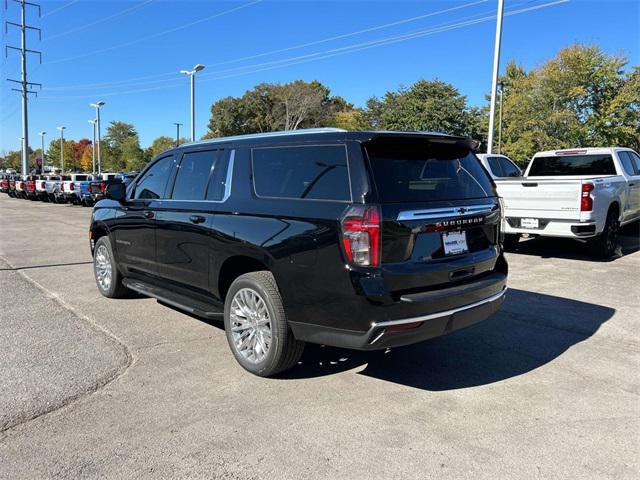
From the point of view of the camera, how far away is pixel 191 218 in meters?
4.64

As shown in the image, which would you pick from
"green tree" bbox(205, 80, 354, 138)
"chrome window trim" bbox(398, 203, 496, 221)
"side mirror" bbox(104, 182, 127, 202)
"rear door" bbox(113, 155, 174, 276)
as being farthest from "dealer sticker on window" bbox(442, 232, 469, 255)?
"green tree" bbox(205, 80, 354, 138)

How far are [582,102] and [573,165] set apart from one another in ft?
85.5

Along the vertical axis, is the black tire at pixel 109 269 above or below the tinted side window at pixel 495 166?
below

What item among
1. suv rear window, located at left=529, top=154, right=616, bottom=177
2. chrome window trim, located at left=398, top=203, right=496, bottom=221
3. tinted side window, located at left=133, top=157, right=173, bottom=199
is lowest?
chrome window trim, located at left=398, top=203, right=496, bottom=221

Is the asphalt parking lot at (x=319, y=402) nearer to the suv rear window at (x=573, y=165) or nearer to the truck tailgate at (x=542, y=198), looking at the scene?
the truck tailgate at (x=542, y=198)

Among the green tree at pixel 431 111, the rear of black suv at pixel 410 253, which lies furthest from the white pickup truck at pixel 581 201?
the green tree at pixel 431 111

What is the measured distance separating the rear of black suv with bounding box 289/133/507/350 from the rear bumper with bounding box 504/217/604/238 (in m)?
5.26

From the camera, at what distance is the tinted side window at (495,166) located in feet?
40.8

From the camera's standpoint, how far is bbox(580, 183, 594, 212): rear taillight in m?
8.43

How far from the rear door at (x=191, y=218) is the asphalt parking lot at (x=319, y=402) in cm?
70

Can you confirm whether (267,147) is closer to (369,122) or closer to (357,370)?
(357,370)

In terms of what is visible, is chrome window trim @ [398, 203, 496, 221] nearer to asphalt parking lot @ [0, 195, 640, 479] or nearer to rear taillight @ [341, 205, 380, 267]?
rear taillight @ [341, 205, 380, 267]

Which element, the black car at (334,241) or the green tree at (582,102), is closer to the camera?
the black car at (334,241)

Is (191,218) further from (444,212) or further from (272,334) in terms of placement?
(444,212)
